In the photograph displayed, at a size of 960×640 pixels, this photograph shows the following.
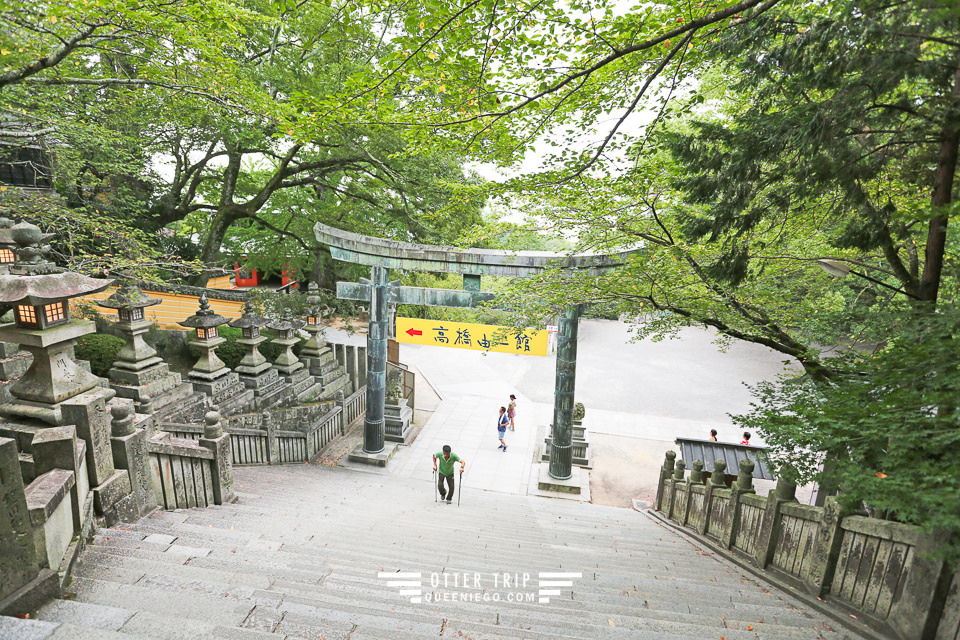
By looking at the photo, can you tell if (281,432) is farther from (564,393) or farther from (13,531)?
(13,531)

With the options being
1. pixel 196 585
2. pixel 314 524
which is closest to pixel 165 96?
pixel 314 524

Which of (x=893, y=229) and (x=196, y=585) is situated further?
(x=893, y=229)

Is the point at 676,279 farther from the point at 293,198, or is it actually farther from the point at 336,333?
the point at 336,333

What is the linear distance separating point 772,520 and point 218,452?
24.3 ft

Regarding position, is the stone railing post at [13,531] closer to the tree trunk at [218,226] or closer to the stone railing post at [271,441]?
the stone railing post at [271,441]

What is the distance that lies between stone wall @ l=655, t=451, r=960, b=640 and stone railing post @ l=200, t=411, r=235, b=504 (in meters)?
7.32

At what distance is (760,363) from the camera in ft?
75.7

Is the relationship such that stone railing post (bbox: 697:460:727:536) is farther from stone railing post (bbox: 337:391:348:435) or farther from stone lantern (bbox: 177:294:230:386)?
stone lantern (bbox: 177:294:230:386)

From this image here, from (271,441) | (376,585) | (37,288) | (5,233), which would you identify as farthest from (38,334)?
(271,441)

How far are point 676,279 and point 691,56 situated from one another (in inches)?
111

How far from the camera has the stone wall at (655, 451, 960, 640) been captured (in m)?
3.59

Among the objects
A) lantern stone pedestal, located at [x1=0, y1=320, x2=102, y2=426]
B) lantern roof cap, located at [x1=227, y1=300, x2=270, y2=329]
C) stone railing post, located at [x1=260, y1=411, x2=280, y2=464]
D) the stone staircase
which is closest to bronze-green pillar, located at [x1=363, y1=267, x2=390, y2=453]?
stone railing post, located at [x1=260, y1=411, x2=280, y2=464]

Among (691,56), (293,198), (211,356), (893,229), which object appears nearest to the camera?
(893,229)

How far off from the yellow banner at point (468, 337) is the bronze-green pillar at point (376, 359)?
2.34 feet
